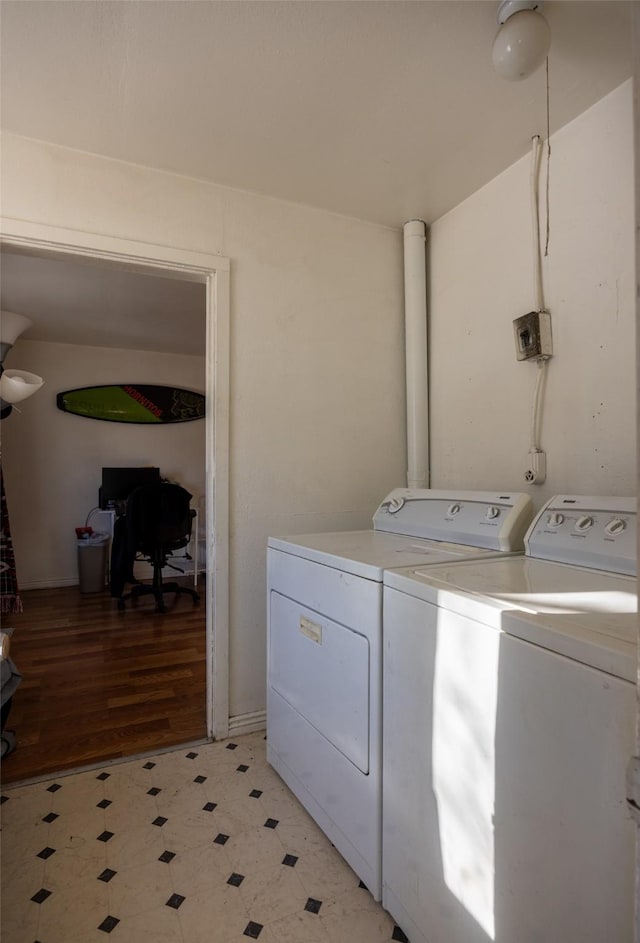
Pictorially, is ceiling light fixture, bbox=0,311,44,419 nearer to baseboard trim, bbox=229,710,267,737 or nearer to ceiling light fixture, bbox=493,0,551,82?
baseboard trim, bbox=229,710,267,737

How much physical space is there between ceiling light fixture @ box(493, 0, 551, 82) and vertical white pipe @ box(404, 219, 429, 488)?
3.53 ft

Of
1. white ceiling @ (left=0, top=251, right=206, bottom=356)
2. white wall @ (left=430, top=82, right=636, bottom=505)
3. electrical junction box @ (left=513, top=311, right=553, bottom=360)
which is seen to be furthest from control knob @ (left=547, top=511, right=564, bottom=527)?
white ceiling @ (left=0, top=251, right=206, bottom=356)

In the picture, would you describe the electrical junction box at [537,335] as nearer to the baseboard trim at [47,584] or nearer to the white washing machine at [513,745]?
the white washing machine at [513,745]

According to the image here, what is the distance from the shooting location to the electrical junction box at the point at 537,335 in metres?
1.78

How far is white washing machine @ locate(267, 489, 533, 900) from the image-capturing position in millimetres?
1266

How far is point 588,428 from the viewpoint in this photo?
1.66m

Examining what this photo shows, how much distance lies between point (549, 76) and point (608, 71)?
0.17 metres

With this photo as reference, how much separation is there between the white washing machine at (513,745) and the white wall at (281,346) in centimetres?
103

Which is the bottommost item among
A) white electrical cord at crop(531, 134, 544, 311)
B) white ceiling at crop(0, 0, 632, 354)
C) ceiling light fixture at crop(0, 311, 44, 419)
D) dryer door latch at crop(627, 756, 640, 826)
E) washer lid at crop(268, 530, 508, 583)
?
dryer door latch at crop(627, 756, 640, 826)

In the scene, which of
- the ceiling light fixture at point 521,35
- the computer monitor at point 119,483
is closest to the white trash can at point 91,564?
the computer monitor at point 119,483

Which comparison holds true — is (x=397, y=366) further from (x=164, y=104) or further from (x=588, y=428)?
(x=164, y=104)

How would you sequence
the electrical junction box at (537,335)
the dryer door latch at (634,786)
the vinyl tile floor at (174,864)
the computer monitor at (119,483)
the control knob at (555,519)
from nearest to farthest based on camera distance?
the dryer door latch at (634,786) → the vinyl tile floor at (174,864) → the control knob at (555,519) → the electrical junction box at (537,335) → the computer monitor at (119,483)

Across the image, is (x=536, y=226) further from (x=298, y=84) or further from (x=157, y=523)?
(x=157, y=523)

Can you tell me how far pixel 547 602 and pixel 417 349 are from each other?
5.51 ft
